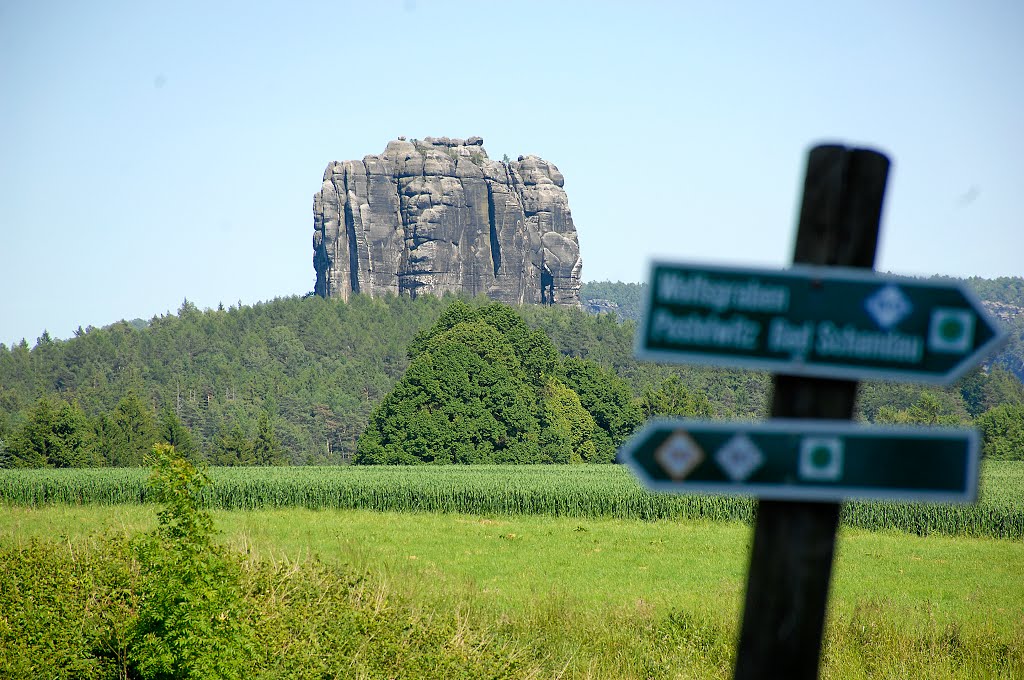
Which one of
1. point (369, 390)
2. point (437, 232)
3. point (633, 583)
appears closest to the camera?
point (633, 583)

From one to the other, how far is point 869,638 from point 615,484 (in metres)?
22.9

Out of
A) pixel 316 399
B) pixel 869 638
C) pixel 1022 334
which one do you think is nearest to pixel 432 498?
pixel 869 638

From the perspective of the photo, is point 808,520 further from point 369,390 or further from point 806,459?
point 369,390

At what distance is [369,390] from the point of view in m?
107

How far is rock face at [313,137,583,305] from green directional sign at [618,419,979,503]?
125204mm

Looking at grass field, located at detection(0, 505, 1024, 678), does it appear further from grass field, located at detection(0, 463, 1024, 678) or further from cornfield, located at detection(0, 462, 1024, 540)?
cornfield, located at detection(0, 462, 1024, 540)

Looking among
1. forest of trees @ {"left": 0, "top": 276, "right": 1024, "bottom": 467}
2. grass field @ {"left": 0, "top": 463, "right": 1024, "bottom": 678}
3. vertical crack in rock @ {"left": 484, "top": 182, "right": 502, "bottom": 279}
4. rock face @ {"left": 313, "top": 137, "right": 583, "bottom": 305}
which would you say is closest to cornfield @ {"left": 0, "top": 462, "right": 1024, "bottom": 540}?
grass field @ {"left": 0, "top": 463, "right": 1024, "bottom": 678}

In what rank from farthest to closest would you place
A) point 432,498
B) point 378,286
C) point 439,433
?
point 378,286 → point 439,433 → point 432,498

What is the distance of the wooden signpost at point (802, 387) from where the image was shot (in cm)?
262

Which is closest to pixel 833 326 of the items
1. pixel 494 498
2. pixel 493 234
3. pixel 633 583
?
pixel 633 583

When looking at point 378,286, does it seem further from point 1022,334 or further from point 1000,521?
point 1000,521

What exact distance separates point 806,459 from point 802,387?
190 mm

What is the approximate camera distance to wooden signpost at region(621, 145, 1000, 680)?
2.62 meters

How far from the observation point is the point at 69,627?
36.1ft
